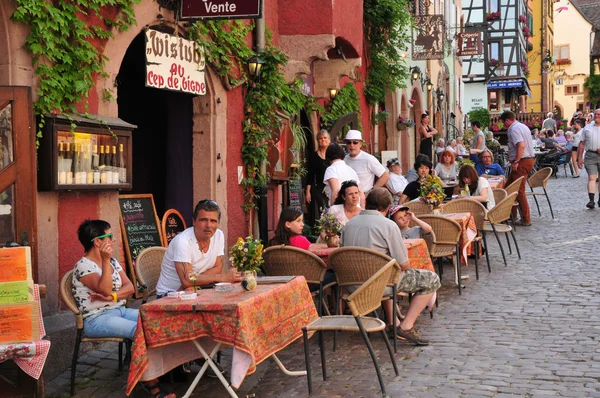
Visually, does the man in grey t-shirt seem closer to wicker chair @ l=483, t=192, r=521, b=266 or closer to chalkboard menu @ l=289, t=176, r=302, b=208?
wicker chair @ l=483, t=192, r=521, b=266

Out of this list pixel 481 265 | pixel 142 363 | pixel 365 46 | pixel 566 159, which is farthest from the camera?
pixel 566 159

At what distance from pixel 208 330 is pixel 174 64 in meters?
4.58

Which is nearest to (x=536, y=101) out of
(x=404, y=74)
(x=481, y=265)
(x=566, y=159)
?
(x=566, y=159)

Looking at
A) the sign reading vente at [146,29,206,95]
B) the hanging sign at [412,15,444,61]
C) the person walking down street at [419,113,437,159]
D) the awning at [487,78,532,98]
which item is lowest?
the person walking down street at [419,113,437,159]

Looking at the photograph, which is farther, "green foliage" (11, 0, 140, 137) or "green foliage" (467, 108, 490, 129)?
"green foliage" (467, 108, 490, 129)

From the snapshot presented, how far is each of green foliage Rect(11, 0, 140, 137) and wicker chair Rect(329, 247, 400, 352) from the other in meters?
2.46

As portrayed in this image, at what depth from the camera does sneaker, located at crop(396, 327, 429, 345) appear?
706cm

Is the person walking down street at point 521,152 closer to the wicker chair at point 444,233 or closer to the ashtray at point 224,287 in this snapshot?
the wicker chair at point 444,233

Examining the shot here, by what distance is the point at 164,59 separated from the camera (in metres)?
9.04

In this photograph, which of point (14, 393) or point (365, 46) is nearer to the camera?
point (14, 393)

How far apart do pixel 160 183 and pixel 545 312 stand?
217 inches

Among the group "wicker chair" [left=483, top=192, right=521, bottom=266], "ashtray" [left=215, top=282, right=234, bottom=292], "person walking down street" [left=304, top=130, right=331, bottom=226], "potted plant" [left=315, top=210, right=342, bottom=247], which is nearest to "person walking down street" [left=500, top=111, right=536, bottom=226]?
"wicker chair" [left=483, top=192, right=521, bottom=266]

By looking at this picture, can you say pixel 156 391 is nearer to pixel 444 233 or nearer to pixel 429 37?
pixel 444 233

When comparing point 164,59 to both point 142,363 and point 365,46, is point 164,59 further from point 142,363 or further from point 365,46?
point 365,46
